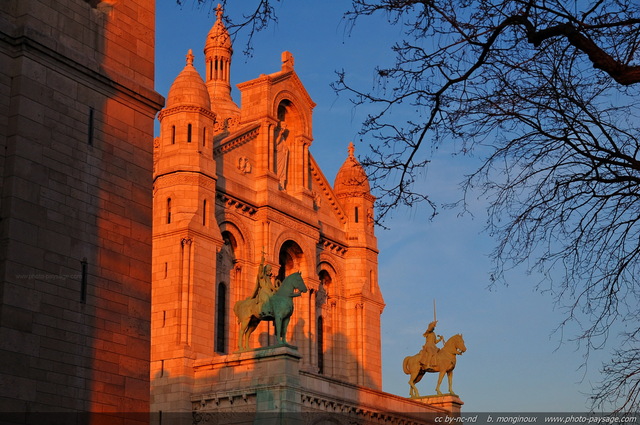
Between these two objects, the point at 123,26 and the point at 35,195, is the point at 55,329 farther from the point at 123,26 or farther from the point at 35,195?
the point at 123,26

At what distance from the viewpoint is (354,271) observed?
5794cm

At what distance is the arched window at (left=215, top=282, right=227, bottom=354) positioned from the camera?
48656mm

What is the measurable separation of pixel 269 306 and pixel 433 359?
13.1 metres

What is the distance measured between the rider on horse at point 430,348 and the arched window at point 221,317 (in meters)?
10.5

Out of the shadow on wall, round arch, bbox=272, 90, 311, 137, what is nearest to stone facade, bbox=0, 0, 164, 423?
the shadow on wall

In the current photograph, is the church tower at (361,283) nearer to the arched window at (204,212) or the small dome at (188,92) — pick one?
the small dome at (188,92)

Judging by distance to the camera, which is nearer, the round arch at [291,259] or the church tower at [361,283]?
the round arch at [291,259]

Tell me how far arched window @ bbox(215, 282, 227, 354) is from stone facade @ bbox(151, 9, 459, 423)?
0.28 ft

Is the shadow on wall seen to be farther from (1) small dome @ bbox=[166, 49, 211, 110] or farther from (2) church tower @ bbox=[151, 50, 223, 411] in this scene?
(1) small dome @ bbox=[166, 49, 211, 110]

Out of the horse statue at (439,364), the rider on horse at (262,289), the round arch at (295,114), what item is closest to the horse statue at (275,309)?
the rider on horse at (262,289)

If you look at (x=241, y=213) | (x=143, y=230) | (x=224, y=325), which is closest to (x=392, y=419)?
(x=224, y=325)

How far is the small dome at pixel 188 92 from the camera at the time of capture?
4847 centimetres

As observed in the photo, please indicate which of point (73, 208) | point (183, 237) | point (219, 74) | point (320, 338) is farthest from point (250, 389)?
point (219, 74)

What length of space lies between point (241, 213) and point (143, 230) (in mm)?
24979
